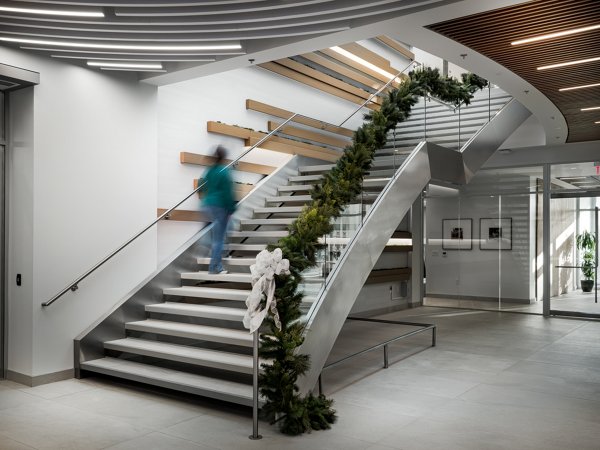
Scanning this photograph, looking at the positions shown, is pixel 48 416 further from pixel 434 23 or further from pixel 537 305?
pixel 537 305

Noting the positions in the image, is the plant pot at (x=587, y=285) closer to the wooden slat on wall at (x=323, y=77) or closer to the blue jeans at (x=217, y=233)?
the wooden slat on wall at (x=323, y=77)

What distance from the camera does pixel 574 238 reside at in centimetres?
1131

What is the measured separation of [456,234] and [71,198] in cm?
882

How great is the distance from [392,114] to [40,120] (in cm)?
407

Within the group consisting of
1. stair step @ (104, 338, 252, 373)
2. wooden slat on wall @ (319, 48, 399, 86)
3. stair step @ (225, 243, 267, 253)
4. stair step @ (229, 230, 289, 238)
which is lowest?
stair step @ (104, 338, 252, 373)

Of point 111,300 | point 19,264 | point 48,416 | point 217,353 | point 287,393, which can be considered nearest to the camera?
point 287,393

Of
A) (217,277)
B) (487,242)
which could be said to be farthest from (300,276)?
(487,242)

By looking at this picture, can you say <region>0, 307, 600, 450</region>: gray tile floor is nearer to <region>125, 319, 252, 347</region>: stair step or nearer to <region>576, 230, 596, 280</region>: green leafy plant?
<region>125, 319, 252, 347</region>: stair step

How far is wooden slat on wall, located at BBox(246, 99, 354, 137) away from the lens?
833 cm

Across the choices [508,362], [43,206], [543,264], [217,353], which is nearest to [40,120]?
[43,206]

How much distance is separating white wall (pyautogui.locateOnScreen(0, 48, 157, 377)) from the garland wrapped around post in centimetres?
249

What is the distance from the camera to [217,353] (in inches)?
222

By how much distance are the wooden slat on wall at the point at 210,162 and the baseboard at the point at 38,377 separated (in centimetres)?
324

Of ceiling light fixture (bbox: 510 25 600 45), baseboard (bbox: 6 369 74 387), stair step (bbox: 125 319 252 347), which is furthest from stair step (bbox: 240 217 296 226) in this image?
ceiling light fixture (bbox: 510 25 600 45)
